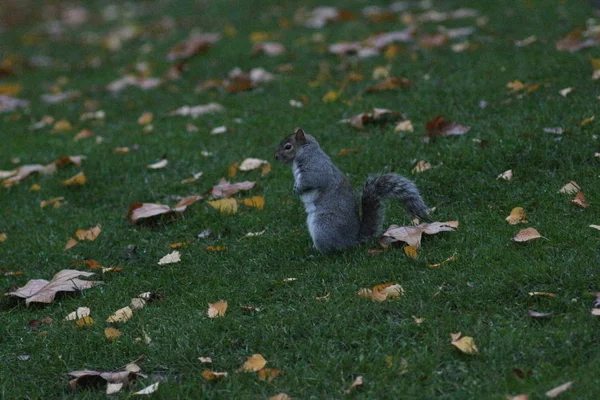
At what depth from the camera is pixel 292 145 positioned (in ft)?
16.2

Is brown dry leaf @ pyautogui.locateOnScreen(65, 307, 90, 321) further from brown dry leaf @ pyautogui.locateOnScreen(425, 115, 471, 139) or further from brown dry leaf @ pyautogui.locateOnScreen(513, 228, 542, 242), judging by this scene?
brown dry leaf @ pyautogui.locateOnScreen(425, 115, 471, 139)

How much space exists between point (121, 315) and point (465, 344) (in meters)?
1.75

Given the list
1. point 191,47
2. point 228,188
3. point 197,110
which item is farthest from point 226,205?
point 191,47

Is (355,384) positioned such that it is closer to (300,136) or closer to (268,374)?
(268,374)

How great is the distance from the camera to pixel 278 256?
473 centimetres

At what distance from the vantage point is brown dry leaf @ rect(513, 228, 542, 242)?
4.21m

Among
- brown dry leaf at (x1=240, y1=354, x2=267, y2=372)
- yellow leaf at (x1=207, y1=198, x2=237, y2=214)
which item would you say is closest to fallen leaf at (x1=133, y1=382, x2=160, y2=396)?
brown dry leaf at (x1=240, y1=354, x2=267, y2=372)

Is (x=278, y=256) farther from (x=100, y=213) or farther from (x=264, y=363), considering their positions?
(x=100, y=213)

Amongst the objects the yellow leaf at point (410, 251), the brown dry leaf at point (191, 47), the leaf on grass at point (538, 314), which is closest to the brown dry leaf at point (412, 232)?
the yellow leaf at point (410, 251)

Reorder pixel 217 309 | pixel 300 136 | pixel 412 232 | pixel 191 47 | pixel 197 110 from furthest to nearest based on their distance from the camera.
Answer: pixel 191 47 < pixel 197 110 < pixel 300 136 < pixel 412 232 < pixel 217 309

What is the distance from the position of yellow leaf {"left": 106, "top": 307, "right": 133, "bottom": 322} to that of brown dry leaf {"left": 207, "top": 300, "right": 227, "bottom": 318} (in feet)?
1.40

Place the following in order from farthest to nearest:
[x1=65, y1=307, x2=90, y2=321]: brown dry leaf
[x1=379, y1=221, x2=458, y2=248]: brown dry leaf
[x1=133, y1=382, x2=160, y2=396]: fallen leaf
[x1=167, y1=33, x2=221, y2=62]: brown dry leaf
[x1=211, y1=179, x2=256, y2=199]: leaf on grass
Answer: [x1=167, y1=33, x2=221, y2=62]: brown dry leaf → [x1=211, y1=179, x2=256, y2=199]: leaf on grass → [x1=379, y1=221, x2=458, y2=248]: brown dry leaf → [x1=65, y1=307, x2=90, y2=321]: brown dry leaf → [x1=133, y1=382, x2=160, y2=396]: fallen leaf

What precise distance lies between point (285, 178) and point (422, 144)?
982 mm

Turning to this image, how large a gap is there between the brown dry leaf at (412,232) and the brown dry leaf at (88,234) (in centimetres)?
195
